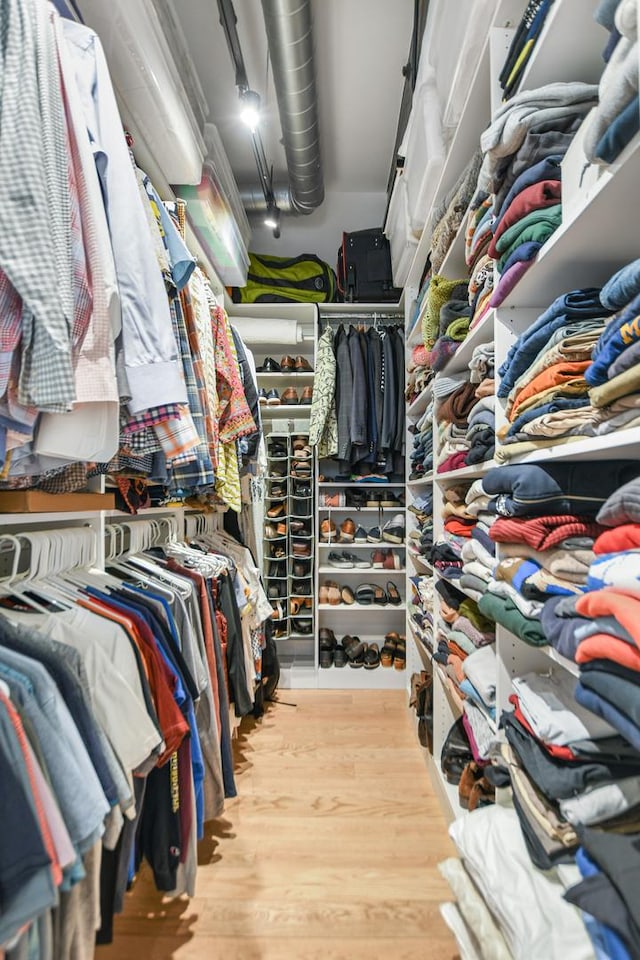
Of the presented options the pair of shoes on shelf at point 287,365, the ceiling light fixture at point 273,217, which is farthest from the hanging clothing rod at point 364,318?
the ceiling light fixture at point 273,217

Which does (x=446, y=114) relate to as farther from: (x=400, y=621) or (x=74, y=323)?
(x=400, y=621)

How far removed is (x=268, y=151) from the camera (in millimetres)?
2674

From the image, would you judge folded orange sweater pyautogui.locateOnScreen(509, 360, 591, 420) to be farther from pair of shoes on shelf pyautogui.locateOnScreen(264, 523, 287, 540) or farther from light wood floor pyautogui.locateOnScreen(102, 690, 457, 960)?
pair of shoes on shelf pyautogui.locateOnScreen(264, 523, 287, 540)

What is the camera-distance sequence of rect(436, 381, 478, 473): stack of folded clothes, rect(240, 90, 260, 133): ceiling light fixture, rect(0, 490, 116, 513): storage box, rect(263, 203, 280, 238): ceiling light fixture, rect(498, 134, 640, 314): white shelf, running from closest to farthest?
rect(498, 134, 640, 314): white shelf < rect(0, 490, 116, 513): storage box < rect(436, 381, 478, 473): stack of folded clothes < rect(240, 90, 260, 133): ceiling light fixture < rect(263, 203, 280, 238): ceiling light fixture

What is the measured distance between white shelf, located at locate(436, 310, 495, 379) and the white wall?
191 cm

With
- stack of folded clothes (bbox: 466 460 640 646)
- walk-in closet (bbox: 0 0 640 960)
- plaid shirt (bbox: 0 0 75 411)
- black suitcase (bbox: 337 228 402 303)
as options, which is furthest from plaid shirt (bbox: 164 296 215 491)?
black suitcase (bbox: 337 228 402 303)

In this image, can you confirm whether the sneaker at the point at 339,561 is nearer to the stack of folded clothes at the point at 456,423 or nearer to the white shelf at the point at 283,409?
the white shelf at the point at 283,409

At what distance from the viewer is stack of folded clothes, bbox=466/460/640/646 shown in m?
0.82

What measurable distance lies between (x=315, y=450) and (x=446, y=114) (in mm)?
1788

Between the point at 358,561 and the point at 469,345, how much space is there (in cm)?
189

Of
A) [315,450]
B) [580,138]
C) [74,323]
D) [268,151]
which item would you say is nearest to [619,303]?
[580,138]

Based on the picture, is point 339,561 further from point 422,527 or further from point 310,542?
point 422,527

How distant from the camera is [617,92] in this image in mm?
573

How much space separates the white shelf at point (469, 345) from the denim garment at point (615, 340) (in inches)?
19.5
